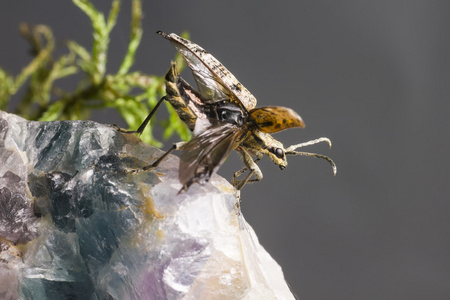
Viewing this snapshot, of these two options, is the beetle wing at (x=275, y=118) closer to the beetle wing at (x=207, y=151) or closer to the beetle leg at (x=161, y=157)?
the beetle wing at (x=207, y=151)

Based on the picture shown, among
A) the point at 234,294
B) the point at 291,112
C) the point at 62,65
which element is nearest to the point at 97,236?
the point at 234,294

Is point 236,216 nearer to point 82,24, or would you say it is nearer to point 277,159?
point 277,159

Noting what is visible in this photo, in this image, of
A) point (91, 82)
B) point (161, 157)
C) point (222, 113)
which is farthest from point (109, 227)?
point (91, 82)

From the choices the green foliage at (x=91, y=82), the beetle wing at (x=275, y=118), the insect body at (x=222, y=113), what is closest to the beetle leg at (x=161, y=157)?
the insect body at (x=222, y=113)

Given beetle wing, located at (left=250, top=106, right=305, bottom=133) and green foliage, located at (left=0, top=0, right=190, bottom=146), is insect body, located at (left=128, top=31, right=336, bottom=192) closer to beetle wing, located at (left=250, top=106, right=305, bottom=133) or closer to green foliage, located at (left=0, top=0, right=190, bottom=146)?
beetle wing, located at (left=250, top=106, right=305, bottom=133)

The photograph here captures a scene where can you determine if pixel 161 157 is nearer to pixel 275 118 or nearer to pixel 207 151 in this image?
pixel 207 151

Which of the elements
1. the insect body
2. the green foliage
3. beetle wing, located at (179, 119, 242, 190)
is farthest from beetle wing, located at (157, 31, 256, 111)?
the green foliage
